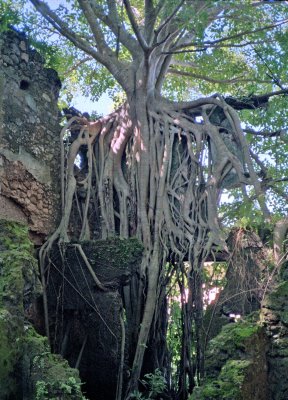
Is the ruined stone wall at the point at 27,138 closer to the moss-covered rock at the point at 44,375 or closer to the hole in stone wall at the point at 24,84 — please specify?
the hole in stone wall at the point at 24,84

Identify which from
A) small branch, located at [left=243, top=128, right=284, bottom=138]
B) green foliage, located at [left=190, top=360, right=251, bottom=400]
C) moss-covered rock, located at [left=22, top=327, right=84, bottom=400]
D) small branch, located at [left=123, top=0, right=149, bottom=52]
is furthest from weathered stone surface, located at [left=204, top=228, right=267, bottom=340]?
moss-covered rock, located at [left=22, top=327, right=84, bottom=400]

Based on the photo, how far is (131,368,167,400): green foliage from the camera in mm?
6090

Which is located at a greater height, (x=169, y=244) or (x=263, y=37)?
(x=263, y=37)

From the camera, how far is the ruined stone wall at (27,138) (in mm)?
6743

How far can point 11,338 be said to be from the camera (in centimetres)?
410

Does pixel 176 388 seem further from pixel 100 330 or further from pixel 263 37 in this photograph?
pixel 263 37

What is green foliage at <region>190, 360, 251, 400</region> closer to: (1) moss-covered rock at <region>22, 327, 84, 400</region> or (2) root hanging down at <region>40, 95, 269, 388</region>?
(1) moss-covered rock at <region>22, 327, 84, 400</region>

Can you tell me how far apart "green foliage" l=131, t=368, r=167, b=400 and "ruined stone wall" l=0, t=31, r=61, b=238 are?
2117mm

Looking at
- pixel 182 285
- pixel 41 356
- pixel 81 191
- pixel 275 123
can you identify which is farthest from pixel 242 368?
pixel 275 123

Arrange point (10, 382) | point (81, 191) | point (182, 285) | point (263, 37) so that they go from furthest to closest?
point (263, 37) < point (81, 191) < point (182, 285) < point (10, 382)

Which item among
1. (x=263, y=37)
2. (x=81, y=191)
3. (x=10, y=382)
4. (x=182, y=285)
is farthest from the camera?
(x=263, y=37)

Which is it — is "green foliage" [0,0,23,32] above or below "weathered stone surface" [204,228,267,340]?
above

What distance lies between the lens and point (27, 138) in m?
Answer: 7.16

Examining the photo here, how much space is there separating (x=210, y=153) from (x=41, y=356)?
478 cm
